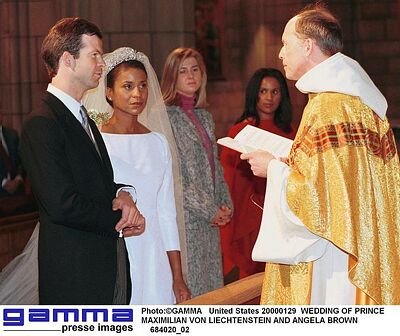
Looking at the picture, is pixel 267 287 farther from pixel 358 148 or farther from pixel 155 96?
pixel 155 96

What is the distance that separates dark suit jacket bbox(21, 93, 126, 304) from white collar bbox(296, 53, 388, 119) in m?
0.72

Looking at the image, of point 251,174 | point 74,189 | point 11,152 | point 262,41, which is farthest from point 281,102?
point 262,41

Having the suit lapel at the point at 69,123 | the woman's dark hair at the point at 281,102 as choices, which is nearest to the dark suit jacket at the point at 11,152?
the woman's dark hair at the point at 281,102

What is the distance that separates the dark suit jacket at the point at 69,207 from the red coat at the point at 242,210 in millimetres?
2617

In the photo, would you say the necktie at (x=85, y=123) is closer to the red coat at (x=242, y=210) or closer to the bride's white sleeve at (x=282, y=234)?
the bride's white sleeve at (x=282, y=234)

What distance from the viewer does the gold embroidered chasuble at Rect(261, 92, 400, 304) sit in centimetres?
332

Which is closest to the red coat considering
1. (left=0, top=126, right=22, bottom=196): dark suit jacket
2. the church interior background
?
(left=0, top=126, right=22, bottom=196): dark suit jacket

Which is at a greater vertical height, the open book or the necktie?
the necktie

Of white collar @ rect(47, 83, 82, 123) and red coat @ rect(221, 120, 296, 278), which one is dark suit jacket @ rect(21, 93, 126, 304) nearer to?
white collar @ rect(47, 83, 82, 123)

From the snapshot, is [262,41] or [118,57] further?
[262,41]

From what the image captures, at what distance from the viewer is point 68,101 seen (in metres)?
3.37

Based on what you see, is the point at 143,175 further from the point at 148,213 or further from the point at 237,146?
the point at 237,146

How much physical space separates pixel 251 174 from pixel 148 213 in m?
2.08

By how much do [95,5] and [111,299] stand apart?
451 centimetres
